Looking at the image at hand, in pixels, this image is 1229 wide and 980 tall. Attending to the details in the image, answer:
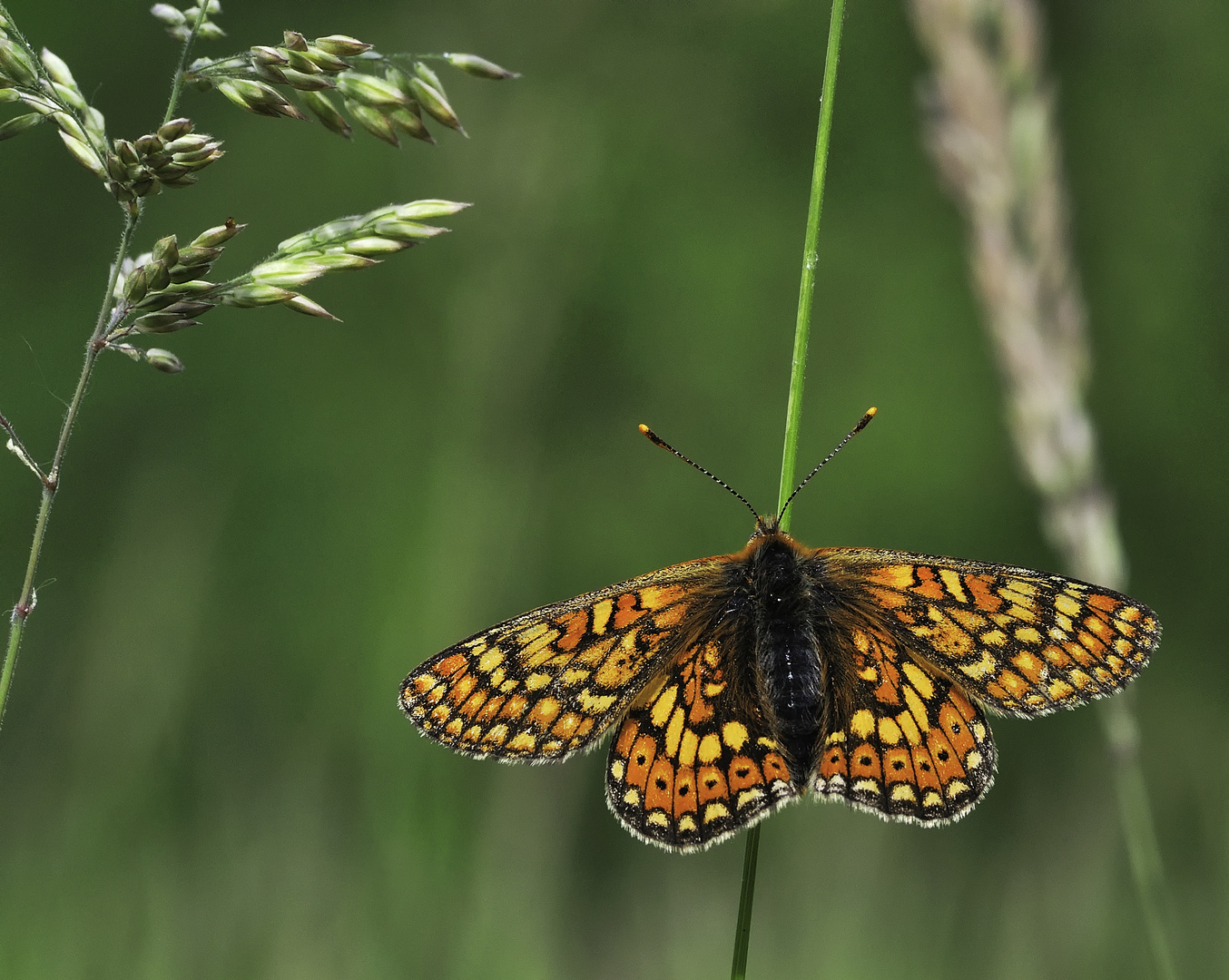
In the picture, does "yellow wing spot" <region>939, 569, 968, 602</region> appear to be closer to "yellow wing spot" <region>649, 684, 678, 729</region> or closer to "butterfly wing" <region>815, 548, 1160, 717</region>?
"butterfly wing" <region>815, 548, 1160, 717</region>

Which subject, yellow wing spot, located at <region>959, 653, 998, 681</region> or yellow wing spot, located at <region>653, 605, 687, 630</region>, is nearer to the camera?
yellow wing spot, located at <region>959, 653, 998, 681</region>

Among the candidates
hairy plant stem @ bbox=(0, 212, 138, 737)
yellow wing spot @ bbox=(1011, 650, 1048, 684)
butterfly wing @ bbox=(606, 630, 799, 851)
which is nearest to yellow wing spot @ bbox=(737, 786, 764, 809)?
butterfly wing @ bbox=(606, 630, 799, 851)

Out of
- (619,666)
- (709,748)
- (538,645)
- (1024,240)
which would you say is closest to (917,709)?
(709,748)

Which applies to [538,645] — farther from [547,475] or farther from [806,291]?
[547,475]

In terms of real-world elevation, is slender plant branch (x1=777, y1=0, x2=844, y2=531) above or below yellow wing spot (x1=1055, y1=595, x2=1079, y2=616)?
above

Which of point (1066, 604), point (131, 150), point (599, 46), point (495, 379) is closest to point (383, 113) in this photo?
point (131, 150)

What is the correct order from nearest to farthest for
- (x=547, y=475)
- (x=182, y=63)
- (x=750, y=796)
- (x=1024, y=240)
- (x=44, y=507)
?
(x=44, y=507)
(x=182, y=63)
(x=750, y=796)
(x=1024, y=240)
(x=547, y=475)
